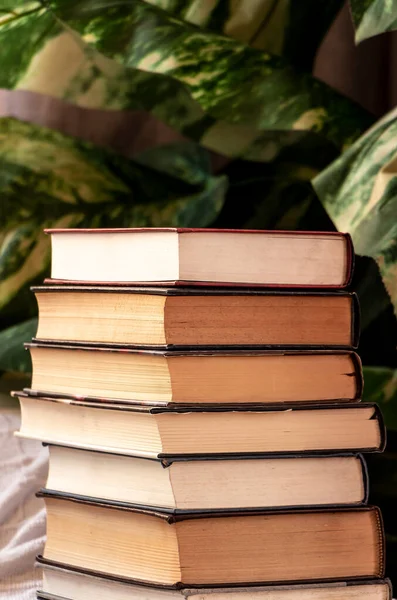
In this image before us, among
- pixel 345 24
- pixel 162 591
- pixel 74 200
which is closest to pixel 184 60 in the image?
pixel 74 200

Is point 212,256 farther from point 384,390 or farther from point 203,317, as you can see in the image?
point 384,390

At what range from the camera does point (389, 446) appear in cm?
70

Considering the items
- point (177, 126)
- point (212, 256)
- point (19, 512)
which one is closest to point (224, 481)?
point (212, 256)

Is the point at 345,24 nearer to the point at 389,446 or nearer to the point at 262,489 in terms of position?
the point at 389,446

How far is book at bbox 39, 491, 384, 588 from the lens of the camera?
0.50m

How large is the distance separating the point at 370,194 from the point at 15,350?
1.23 ft

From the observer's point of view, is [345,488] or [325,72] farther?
[325,72]

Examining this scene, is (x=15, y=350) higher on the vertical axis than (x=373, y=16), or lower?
lower

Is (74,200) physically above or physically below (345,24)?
below

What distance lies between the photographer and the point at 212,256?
51 centimetres

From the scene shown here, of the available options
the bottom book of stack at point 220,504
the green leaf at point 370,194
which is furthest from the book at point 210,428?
the green leaf at point 370,194

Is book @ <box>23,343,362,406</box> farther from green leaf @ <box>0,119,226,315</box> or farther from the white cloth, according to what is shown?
green leaf @ <box>0,119,226,315</box>

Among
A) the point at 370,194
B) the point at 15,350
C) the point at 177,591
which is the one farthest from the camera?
the point at 15,350

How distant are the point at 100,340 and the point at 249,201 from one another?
1.44 feet
